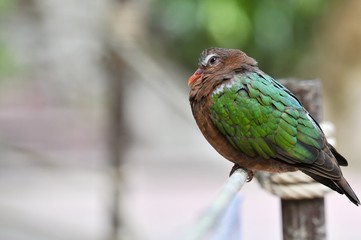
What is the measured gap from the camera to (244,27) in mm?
7156

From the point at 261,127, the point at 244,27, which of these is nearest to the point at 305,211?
the point at 261,127

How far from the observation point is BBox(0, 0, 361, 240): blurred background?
690cm

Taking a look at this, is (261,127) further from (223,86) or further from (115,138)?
(115,138)

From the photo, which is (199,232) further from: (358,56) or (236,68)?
(358,56)

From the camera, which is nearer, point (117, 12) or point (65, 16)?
point (117, 12)

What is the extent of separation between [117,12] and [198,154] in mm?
3771

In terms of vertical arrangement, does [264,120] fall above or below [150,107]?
below

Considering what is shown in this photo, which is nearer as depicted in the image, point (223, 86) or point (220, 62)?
point (223, 86)

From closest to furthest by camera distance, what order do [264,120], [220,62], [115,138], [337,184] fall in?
[337,184] → [264,120] → [220,62] → [115,138]

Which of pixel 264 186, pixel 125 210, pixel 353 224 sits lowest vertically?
Answer: pixel 264 186

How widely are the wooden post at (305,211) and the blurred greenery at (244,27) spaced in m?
4.36

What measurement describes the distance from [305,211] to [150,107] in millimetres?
6408

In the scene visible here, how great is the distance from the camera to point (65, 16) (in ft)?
26.5

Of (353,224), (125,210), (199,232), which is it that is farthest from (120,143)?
(199,232)
